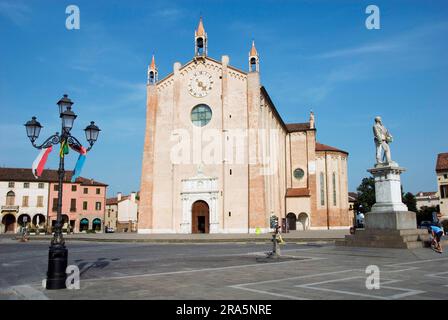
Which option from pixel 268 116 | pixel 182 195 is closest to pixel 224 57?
pixel 268 116

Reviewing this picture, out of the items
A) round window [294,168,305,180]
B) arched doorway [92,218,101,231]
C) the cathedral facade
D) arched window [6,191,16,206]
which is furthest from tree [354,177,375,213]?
arched window [6,191,16,206]

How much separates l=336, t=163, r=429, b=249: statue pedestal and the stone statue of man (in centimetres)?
40

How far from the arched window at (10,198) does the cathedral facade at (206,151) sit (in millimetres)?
30434

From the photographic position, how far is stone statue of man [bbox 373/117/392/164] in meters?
17.4

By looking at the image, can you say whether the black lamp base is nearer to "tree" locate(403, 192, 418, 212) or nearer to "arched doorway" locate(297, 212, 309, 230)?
"arched doorway" locate(297, 212, 309, 230)

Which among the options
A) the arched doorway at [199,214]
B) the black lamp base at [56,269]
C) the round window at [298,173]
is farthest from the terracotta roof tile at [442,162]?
the black lamp base at [56,269]

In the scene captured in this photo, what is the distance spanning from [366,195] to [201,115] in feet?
135

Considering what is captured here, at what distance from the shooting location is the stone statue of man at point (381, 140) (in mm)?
17414

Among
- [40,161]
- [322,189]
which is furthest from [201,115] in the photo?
[40,161]

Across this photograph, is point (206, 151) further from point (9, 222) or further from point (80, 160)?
point (9, 222)

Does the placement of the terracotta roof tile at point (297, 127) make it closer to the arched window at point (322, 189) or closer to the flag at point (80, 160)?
the arched window at point (322, 189)
